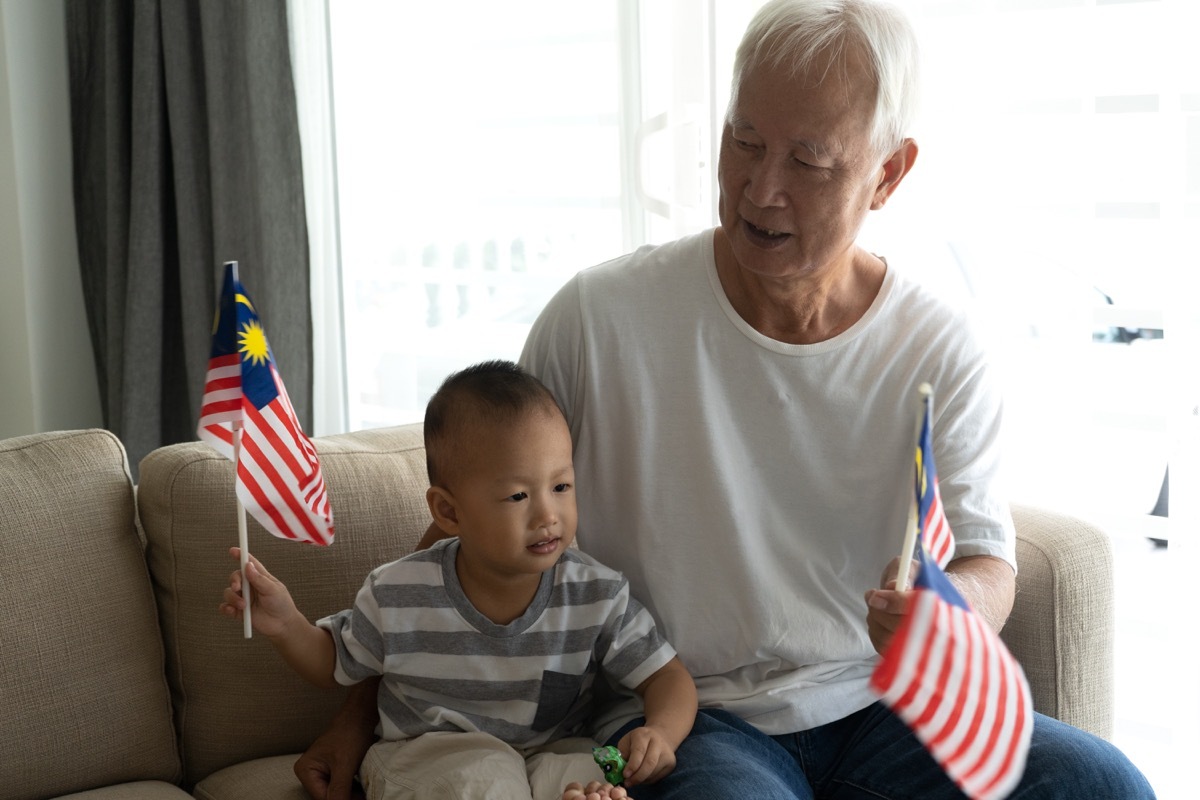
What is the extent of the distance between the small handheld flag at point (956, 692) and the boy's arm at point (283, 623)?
28.9 inches

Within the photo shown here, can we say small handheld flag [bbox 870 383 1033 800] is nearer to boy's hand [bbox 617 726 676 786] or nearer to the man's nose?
boy's hand [bbox 617 726 676 786]

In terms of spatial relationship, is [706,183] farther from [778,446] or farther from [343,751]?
[343,751]

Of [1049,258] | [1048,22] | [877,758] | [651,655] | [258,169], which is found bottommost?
[877,758]

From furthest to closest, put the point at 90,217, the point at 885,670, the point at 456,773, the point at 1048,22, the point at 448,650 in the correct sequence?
the point at 90,217, the point at 1048,22, the point at 448,650, the point at 456,773, the point at 885,670

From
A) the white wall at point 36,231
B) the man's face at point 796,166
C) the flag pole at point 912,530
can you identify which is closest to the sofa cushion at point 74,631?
the man's face at point 796,166

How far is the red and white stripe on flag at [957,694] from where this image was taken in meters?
0.94

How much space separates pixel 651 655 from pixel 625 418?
0.30 metres

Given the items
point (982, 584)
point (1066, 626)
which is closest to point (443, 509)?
point (982, 584)

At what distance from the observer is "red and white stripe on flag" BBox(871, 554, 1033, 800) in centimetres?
94

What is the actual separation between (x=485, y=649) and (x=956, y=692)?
66cm

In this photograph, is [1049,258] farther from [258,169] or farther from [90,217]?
[90,217]

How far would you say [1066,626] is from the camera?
1.64m

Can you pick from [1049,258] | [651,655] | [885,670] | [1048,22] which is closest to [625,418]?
[651,655]

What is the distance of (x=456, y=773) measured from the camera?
52.7 inches
